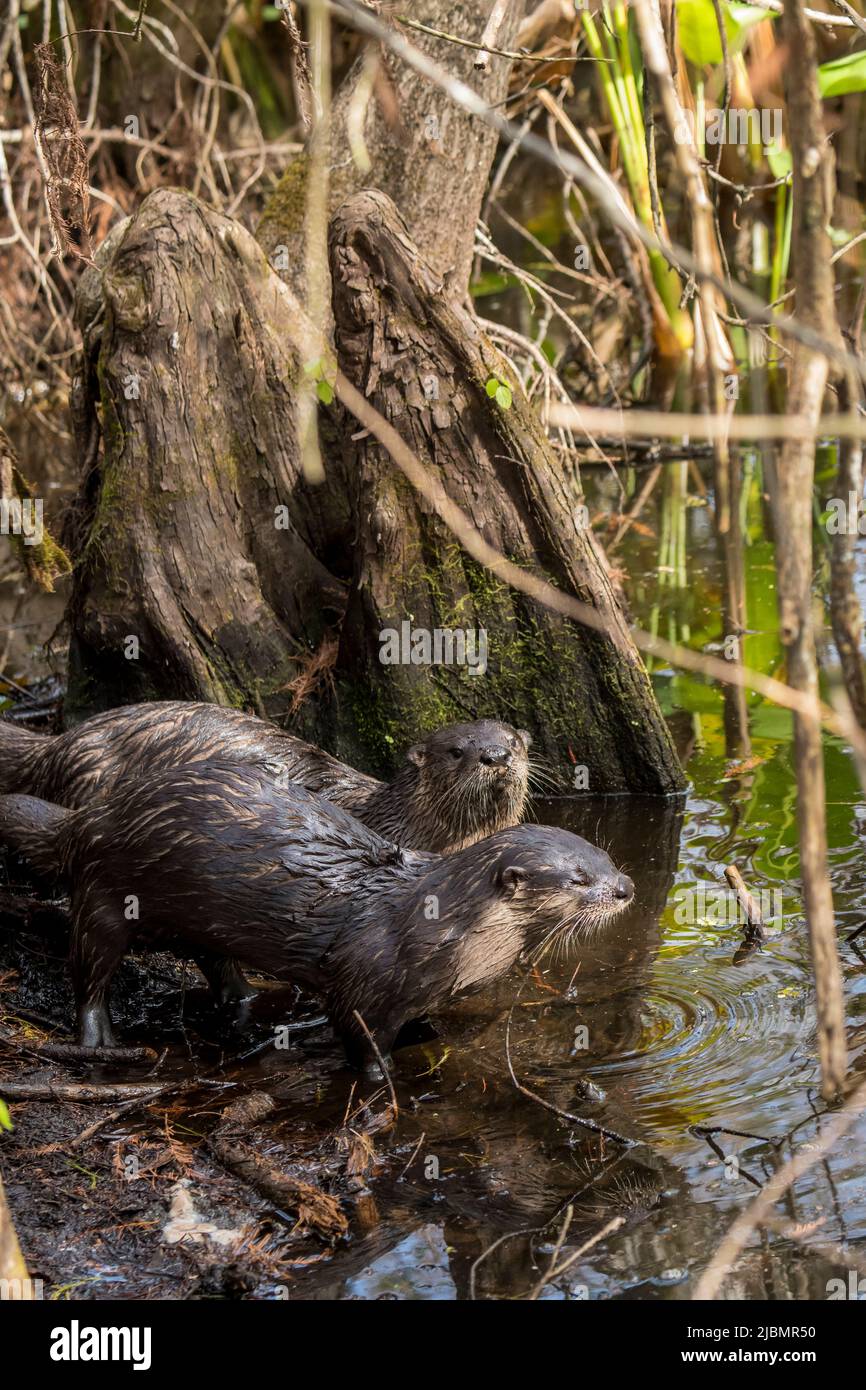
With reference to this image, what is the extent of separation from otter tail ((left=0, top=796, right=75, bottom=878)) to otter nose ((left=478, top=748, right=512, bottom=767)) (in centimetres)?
128

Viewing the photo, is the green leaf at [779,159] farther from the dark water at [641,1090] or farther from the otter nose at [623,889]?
the otter nose at [623,889]

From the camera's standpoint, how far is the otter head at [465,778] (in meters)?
5.04

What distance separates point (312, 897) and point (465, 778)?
960mm

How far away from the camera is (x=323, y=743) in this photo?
231 inches

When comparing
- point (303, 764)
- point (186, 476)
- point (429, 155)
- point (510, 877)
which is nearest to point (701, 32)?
point (429, 155)

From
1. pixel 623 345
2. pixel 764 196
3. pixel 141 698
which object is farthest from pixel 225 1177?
pixel 764 196

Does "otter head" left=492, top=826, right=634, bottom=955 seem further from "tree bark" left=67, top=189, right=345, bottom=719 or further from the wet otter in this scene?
"tree bark" left=67, top=189, right=345, bottom=719

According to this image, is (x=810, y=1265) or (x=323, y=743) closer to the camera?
(x=810, y=1265)

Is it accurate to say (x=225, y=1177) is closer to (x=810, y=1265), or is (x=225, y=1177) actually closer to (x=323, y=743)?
(x=810, y=1265)

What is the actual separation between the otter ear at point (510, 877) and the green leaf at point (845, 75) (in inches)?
211

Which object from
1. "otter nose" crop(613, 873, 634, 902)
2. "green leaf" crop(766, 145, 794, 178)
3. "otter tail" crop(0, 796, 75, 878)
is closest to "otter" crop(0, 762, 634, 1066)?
"otter nose" crop(613, 873, 634, 902)

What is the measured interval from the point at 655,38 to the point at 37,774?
3.24 meters

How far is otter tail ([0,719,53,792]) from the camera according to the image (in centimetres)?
504

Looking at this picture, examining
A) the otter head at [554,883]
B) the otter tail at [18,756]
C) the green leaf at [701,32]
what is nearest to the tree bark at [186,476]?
the otter tail at [18,756]
